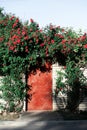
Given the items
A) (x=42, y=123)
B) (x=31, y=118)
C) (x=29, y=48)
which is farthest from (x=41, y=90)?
(x=42, y=123)

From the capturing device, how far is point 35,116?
12.5m

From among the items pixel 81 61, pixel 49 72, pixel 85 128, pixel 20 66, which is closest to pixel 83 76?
pixel 81 61

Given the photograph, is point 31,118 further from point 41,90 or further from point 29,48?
point 29,48

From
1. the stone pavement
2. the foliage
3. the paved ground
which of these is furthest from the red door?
the paved ground

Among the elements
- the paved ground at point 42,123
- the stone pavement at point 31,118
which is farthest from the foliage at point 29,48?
the paved ground at point 42,123

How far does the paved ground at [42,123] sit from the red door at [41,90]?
1.61 meters

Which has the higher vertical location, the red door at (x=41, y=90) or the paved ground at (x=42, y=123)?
the red door at (x=41, y=90)

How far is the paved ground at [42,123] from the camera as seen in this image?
1039 centimetres

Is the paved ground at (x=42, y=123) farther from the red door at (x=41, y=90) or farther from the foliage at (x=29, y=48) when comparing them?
the red door at (x=41, y=90)

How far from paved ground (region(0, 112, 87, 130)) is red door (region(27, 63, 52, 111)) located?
63.3 inches

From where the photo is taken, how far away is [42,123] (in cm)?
1101

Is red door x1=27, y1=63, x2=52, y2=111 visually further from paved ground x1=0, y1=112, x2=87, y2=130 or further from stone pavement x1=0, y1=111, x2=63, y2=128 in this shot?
paved ground x1=0, y1=112, x2=87, y2=130

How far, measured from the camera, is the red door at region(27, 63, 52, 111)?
14.0 metres

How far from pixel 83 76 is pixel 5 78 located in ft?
10.3
